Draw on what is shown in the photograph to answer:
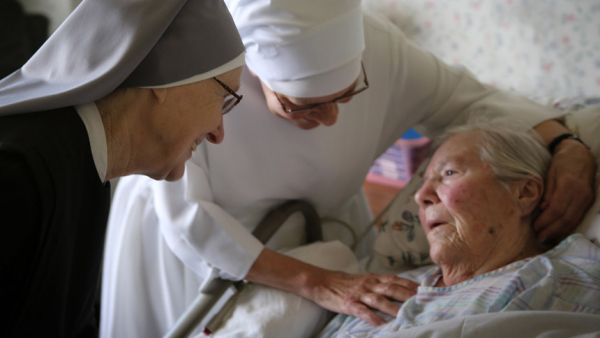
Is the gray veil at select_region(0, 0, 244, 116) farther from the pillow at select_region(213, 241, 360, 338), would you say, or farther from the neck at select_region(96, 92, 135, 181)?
the pillow at select_region(213, 241, 360, 338)

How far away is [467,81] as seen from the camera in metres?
2.00

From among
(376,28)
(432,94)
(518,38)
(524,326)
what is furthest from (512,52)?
(524,326)

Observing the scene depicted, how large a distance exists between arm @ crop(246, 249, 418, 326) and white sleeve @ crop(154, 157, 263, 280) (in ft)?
0.19

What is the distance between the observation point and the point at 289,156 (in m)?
1.78

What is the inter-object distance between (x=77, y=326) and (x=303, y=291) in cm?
66

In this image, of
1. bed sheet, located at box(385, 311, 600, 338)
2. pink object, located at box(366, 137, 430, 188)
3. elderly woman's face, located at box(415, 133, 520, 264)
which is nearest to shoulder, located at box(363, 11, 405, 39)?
elderly woman's face, located at box(415, 133, 520, 264)

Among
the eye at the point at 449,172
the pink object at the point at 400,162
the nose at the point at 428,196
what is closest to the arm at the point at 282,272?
the nose at the point at 428,196

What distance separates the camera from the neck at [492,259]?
1.47 meters

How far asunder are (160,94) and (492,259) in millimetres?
1028

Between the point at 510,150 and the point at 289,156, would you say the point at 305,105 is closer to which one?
the point at 289,156

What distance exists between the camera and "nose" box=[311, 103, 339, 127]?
1.62 m

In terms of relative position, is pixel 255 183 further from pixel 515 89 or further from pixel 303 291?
pixel 515 89

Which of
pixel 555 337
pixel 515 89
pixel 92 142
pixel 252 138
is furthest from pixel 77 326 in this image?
pixel 515 89

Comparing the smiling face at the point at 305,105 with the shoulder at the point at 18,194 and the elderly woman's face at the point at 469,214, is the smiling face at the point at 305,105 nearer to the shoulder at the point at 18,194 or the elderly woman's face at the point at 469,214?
the elderly woman's face at the point at 469,214
